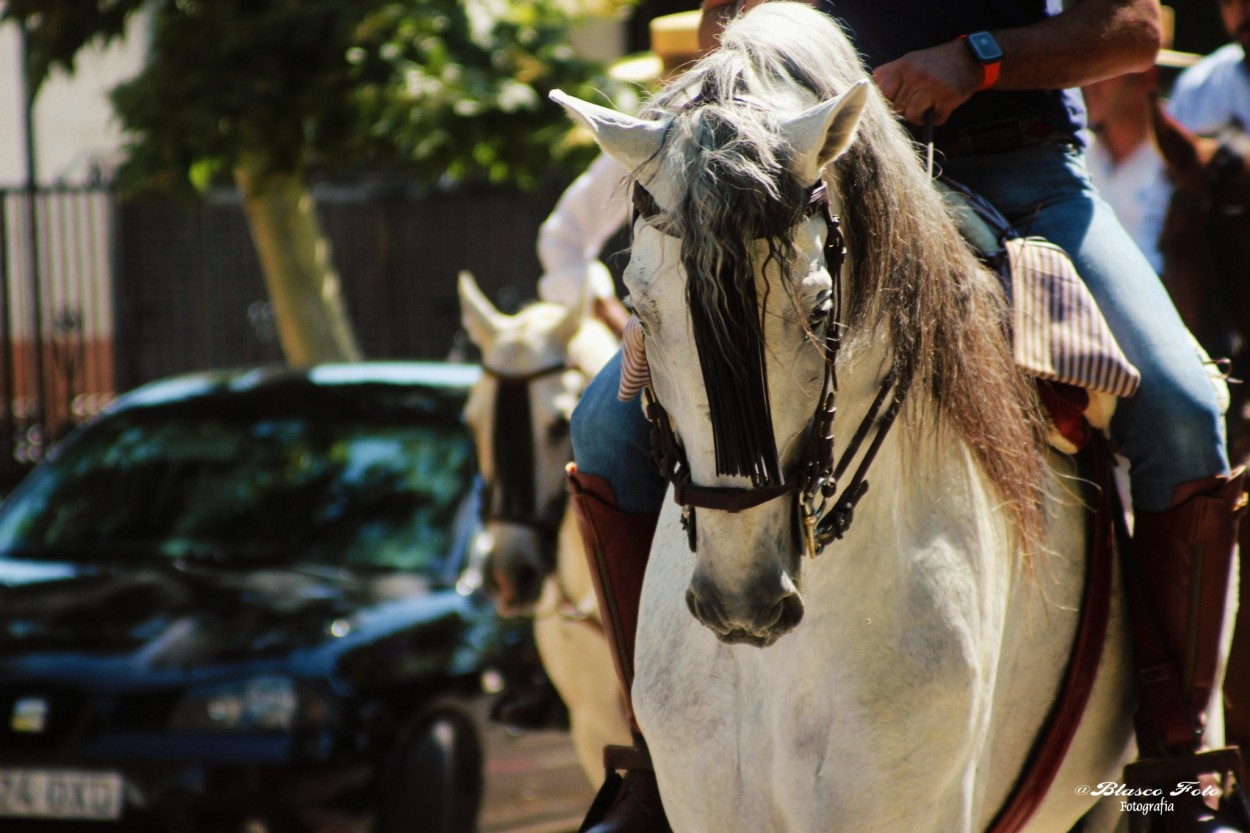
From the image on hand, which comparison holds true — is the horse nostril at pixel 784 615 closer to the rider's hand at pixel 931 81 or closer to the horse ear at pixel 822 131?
the horse ear at pixel 822 131

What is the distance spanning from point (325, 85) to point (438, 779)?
3.98 metres

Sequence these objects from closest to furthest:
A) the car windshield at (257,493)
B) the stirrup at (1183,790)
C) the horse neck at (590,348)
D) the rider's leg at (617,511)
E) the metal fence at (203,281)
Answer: the stirrup at (1183,790)
the rider's leg at (617,511)
the horse neck at (590,348)
the car windshield at (257,493)
the metal fence at (203,281)

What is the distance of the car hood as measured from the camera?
5250 mm

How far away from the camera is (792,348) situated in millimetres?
2178

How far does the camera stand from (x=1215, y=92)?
608 centimetres

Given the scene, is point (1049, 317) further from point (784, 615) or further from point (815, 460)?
point (784, 615)

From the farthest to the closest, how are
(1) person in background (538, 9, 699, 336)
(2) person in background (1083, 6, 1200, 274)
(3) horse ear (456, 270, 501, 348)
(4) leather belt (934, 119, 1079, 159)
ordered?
(2) person in background (1083, 6, 1200, 274) → (1) person in background (538, 9, 699, 336) → (3) horse ear (456, 270, 501, 348) → (4) leather belt (934, 119, 1079, 159)

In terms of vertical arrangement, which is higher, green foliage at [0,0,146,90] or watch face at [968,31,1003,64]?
green foliage at [0,0,146,90]

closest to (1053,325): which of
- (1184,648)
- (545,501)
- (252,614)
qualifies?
(1184,648)

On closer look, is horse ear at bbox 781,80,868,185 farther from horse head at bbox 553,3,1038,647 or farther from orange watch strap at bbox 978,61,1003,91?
orange watch strap at bbox 978,61,1003,91

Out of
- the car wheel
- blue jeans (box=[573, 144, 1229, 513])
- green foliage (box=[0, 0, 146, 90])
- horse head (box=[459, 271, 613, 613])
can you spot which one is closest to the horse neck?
horse head (box=[459, 271, 613, 613])

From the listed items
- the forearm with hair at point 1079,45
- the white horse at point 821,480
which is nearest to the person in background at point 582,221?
the forearm with hair at point 1079,45

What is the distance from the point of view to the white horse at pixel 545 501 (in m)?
4.90

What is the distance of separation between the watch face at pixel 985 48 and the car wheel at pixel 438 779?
329 centimetres
